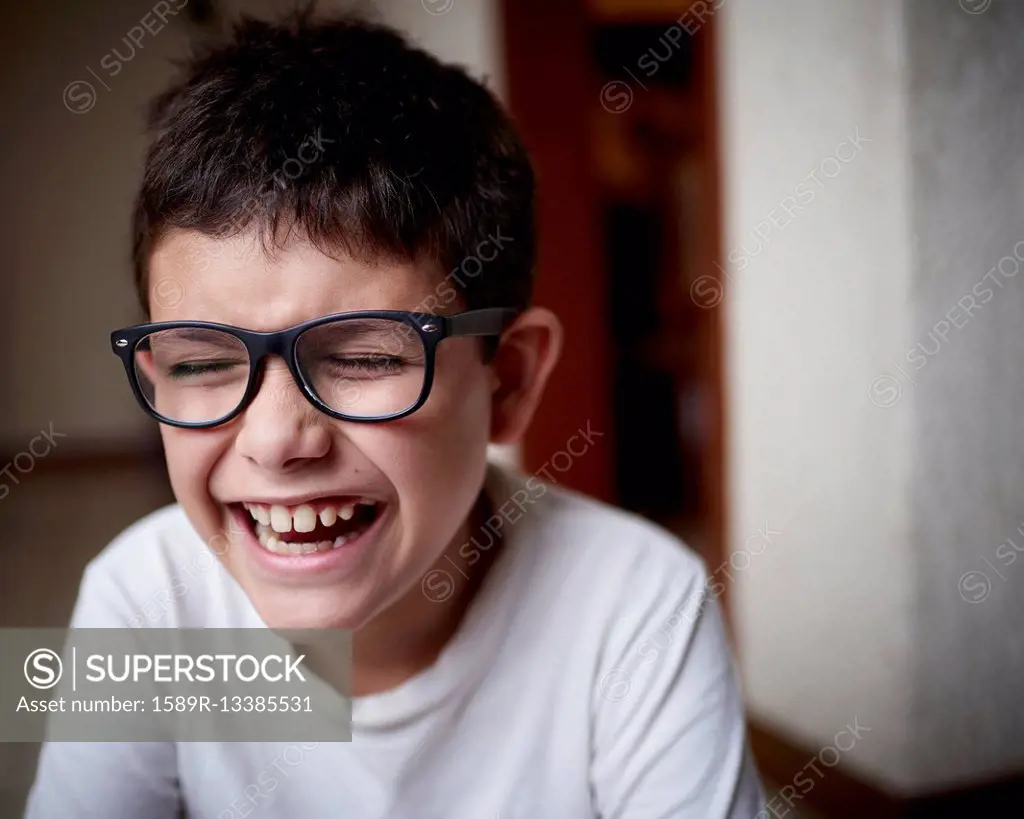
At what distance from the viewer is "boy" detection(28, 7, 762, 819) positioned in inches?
21.1

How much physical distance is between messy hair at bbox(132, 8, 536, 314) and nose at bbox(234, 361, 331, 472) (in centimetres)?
9

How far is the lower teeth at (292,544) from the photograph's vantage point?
583 mm

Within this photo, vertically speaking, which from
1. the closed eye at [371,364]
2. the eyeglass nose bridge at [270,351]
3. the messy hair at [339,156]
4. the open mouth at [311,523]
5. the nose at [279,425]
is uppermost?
the messy hair at [339,156]

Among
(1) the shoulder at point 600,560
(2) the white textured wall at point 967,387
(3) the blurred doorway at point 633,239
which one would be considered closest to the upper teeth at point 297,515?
(1) the shoulder at point 600,560

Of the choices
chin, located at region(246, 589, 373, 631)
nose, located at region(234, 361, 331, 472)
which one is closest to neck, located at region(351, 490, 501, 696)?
chin, located at region(246, 589, 373, 631)

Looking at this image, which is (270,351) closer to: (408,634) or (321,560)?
(321,560)

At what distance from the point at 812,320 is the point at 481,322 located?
863 millimetres

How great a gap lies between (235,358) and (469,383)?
17cm

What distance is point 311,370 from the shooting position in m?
0.53

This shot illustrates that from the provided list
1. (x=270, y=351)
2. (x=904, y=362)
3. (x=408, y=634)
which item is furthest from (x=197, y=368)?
(x=904, y=362)

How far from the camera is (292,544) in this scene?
59 centimetres

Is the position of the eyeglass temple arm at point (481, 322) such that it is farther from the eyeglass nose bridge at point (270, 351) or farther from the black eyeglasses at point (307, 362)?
the eyeglass nose bridge at point (270, 351)

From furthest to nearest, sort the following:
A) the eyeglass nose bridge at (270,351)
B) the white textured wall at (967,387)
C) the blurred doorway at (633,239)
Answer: the blurred doorway at (633,239)
the white textured wall at (967,387)
the eyeglass nose bridge at (270,351)

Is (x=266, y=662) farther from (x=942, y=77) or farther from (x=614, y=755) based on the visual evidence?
(x=942, y=77)
